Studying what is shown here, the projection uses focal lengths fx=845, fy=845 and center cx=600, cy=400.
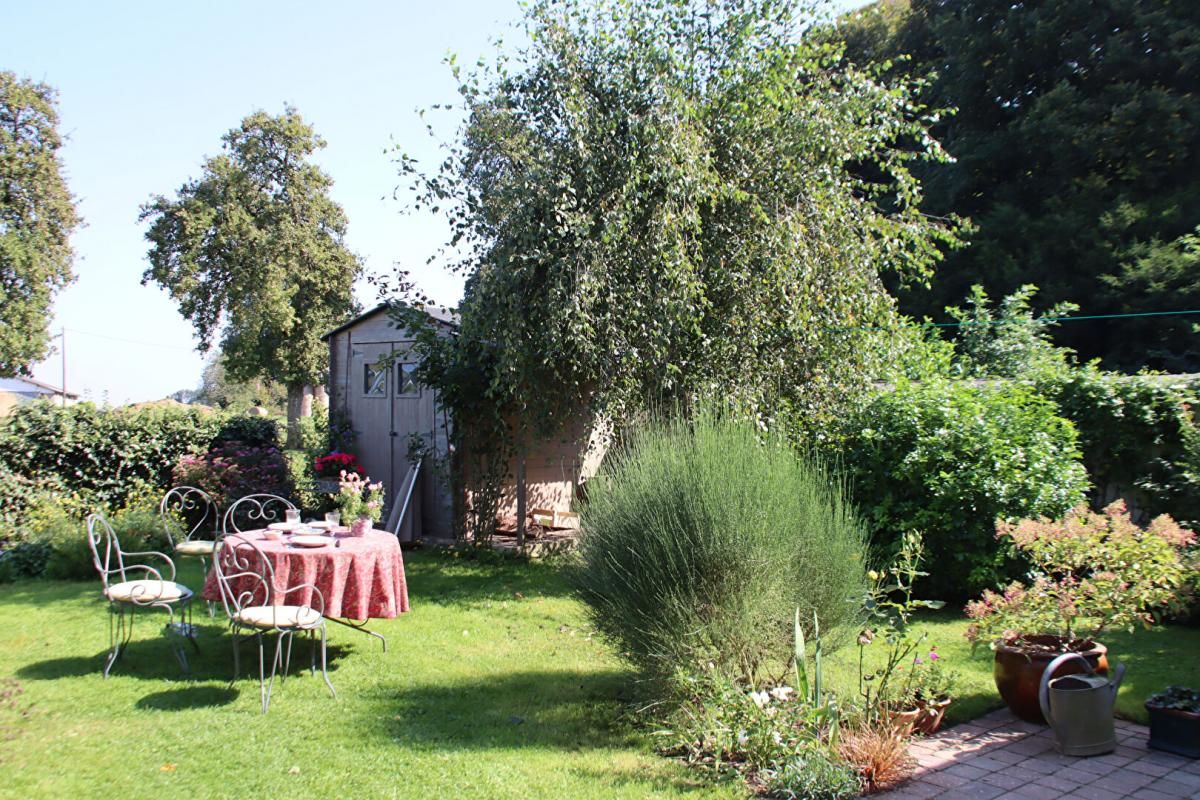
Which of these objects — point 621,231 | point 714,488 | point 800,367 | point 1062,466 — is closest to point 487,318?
point 621,231

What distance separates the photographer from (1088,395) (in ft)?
25.0

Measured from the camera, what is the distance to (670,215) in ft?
23.7

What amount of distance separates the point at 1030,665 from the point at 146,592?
5.21 metres

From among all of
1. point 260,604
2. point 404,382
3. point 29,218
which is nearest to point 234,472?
point 404,382

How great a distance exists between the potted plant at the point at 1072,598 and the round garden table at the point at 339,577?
3495mm

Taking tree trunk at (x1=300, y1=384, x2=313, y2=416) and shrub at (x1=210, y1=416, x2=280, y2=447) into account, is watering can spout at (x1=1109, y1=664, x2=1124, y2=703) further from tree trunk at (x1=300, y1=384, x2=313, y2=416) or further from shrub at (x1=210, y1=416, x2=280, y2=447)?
tree trunk at (x1=300, y1=384, x2=313, y2=416)

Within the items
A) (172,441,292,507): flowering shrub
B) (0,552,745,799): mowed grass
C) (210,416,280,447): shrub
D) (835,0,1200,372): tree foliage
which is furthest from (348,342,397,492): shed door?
(835,0,1200,372): tree foliage

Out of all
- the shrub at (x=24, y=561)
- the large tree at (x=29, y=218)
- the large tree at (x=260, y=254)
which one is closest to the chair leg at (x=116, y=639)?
the shrub at (x=24, y=561)

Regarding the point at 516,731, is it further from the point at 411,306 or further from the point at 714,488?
the point at 411,306

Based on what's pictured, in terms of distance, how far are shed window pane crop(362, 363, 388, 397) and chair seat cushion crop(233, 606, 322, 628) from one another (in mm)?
6166

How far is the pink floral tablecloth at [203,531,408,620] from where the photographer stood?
514cm

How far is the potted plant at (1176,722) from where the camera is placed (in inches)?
158

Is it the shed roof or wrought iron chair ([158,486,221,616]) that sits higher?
the shed roof

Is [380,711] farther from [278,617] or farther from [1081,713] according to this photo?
[1081,713]
